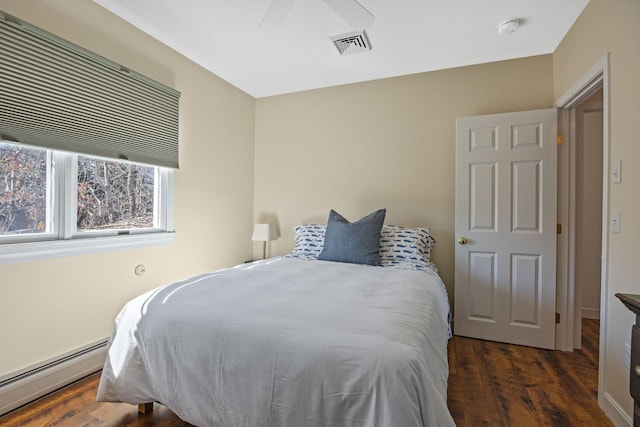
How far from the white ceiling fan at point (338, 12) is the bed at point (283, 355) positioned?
62.0 inches

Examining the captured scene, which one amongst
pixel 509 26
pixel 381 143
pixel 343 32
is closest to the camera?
pixel 509 26

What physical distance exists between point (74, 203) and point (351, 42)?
7.53 feet

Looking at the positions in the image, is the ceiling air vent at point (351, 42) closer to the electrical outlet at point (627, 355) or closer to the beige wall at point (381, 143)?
the beige wall at point (381, 143)

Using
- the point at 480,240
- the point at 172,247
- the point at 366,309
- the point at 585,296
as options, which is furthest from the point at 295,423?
the point at 585,296

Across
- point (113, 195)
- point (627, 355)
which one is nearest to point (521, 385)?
point (627, 355)

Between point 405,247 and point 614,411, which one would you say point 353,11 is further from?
point 614,411

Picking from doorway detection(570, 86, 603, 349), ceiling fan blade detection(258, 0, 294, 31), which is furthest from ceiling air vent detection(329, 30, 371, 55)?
doorway detection(570, 86, 603, 349)

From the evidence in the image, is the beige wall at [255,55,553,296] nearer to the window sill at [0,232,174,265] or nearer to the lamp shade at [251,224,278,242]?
the lamp shade at [251,224,278,242]

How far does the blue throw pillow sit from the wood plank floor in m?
1.00

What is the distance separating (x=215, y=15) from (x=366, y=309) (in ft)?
7.13

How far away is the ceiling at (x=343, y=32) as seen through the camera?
206 centimetres

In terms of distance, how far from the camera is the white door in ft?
8.20

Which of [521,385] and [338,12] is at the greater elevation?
[338,12]

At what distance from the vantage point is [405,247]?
8.57 feet
